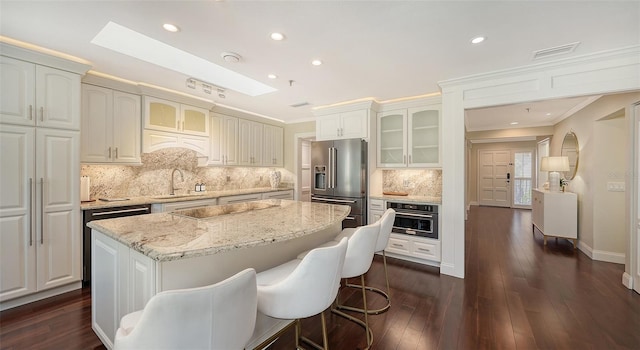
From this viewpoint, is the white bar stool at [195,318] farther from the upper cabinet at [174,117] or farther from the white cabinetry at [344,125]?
the white cabinetry at [344,125]

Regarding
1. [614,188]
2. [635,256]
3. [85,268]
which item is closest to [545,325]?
[635,256]

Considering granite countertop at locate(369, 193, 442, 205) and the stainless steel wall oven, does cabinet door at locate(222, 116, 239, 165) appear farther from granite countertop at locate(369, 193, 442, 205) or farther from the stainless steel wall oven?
the stainless steel wall oven

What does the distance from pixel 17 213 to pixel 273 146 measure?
3787 mm

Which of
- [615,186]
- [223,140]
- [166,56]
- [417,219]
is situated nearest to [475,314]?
[417,219]

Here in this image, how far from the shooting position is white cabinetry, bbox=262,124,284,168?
5.38m

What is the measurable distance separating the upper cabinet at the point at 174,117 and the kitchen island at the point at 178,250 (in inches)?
82.0

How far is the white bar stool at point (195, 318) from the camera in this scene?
34.3 inches

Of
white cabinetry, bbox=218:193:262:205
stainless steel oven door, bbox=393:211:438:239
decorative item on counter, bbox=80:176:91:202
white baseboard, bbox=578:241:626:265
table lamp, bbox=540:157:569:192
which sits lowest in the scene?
white baseboard, bbox=578:241:626:265

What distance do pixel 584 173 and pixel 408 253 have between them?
334 cm

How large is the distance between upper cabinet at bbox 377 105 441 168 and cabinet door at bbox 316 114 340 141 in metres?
0.75

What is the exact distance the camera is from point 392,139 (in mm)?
4301

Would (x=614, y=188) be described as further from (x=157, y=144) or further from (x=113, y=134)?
(x=113, y=134)

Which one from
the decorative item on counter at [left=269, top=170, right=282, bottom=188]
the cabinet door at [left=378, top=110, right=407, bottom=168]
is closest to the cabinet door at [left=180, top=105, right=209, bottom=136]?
the decorative item on counter at [left=269, top=170, right=282, bottom=188]

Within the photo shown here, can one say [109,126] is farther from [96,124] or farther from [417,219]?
[417,219]
